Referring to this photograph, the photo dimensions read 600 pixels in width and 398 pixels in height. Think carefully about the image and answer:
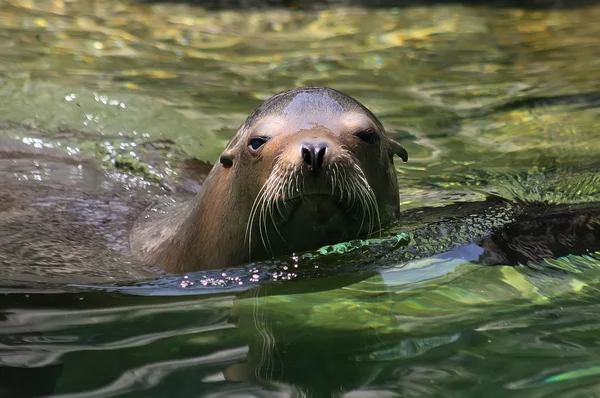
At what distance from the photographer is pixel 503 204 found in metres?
4.96

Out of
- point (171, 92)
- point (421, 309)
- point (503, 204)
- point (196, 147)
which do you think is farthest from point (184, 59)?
point (421, 309)

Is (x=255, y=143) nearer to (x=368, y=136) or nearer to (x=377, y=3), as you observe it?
(x=368, y=136)

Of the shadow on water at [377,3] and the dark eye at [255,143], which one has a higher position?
the shadow on water at [377,3]

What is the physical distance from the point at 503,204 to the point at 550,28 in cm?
610

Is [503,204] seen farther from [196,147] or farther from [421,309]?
[196,147]

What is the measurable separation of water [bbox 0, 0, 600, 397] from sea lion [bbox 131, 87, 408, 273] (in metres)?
0.13

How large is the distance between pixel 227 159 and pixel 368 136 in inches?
25.9

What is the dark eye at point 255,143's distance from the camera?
3.83 m

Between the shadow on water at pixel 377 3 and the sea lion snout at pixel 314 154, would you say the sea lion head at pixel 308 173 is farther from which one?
the shadow on water at pixel 377 3

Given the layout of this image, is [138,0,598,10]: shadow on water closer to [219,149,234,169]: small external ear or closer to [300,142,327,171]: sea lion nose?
[219,149,234,169]: small external ear

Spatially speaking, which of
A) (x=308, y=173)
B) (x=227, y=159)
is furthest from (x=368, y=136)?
(x=227, y=159)

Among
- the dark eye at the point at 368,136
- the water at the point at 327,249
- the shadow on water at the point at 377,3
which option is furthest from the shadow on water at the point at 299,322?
the shadow on water at the point at 377,3

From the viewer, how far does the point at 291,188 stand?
3451mm

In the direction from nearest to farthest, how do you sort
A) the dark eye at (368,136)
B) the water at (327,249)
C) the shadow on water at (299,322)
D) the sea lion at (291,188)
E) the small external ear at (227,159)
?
the shadow on water at (299,322), the water at (327,249), the sea lion at (291,188), the dark eye at (368,136), the small external ear at (227,159)
